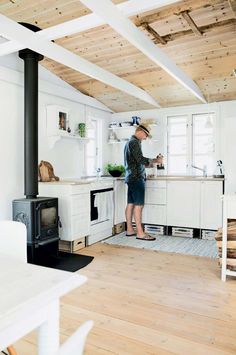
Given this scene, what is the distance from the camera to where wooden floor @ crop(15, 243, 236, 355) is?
1.88 m

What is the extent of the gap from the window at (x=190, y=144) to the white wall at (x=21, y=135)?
1627mm

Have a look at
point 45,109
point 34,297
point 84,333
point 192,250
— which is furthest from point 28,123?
point 84,333

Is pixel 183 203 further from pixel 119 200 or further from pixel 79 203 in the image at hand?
pixel 79 203

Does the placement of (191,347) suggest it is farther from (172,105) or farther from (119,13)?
(172,105)

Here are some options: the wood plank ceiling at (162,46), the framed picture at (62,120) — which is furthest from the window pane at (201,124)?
the framed picture at (62,120)

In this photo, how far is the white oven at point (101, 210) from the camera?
4312 millimetres

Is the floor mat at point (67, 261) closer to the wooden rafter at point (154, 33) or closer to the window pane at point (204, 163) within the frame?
the window pane at point (204, 163)

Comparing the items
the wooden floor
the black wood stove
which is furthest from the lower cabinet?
the black wood stove

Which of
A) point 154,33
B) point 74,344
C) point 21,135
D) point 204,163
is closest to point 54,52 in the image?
point 154,33

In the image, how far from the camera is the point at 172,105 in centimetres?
545

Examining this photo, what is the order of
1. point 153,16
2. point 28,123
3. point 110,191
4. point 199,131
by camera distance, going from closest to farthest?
1. point 153,16
2. point 28,123
3. point 110,191
4. point 199,131

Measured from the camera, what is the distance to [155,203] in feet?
16.5

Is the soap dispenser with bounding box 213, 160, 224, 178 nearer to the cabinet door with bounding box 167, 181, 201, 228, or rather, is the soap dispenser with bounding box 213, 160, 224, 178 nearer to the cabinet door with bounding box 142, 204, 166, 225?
the cabinet door with bounding box 167, 181, 201, 228

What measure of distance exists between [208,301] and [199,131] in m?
3.45
